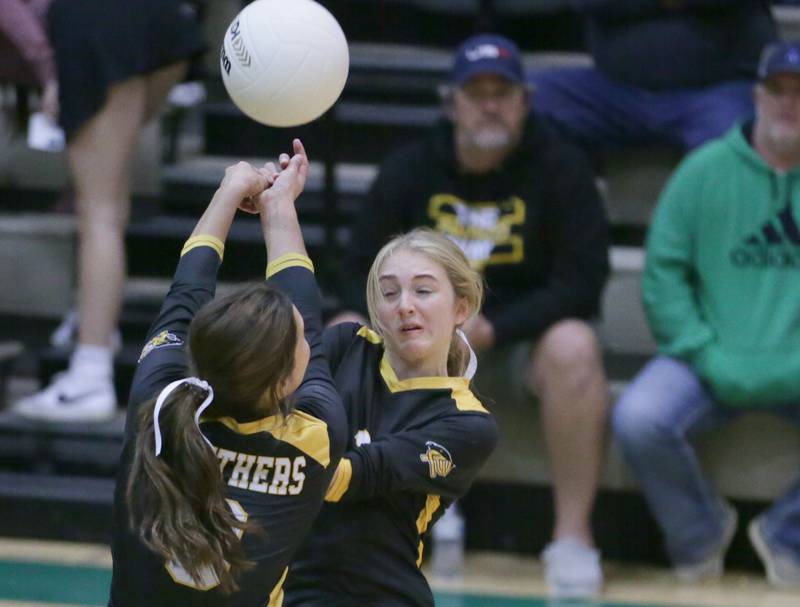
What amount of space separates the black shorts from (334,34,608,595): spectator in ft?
2.85

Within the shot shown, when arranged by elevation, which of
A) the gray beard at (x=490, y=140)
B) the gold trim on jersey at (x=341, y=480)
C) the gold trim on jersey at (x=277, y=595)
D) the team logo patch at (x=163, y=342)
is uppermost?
the gray beard at (x=490, y=140)

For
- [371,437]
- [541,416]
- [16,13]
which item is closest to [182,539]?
[371,437]

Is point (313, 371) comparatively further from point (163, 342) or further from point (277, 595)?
point (277, 595)

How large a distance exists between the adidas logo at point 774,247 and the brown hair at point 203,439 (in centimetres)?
243

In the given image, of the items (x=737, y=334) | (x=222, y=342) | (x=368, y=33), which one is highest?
(x=368, y=33)

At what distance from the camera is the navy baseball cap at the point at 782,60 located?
437 centimetres

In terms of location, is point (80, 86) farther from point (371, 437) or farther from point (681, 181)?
point (371, 437)

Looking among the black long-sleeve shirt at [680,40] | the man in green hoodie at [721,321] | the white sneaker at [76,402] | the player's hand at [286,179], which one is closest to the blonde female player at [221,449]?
the player's hand at [286,179]

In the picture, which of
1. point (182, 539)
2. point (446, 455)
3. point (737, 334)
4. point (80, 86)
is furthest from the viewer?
point (80, 86)

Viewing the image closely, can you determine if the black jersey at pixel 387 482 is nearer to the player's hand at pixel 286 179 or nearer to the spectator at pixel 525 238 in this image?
the player's hand at pixel 286 179

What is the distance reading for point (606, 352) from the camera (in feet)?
16.4

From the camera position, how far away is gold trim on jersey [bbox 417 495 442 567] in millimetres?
2803

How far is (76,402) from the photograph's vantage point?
4754mm

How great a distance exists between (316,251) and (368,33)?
1299 mm
